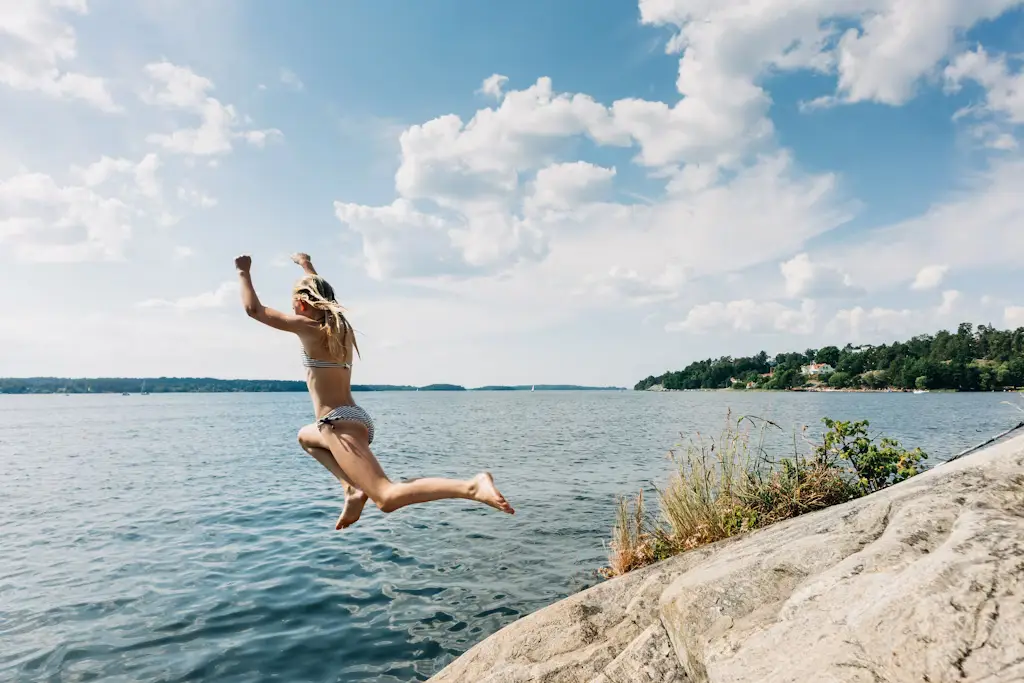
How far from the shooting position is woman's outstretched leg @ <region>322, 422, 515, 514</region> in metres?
4.86

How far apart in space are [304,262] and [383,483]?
2163mm

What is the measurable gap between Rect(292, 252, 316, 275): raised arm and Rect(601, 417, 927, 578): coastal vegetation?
6.22 metres

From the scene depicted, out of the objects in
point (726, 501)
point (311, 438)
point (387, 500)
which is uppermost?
point (311, 438)

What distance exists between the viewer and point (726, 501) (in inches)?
364

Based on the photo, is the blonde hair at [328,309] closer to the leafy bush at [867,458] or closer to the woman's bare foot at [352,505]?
the woman's bare foot at [352,505]

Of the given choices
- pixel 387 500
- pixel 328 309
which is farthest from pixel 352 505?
pixel 328 309

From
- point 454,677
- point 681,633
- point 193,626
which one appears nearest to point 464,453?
point 193,626

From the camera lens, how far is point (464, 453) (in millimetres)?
31109

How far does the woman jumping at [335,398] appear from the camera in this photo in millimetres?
4934

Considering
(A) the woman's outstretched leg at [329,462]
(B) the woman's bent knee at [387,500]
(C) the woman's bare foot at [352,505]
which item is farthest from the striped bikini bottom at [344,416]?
(C) the woman's bare foot at [352,505]

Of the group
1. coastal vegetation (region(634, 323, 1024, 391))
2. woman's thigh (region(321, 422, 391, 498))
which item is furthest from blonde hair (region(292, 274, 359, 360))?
coastal vegetation (region(634, 323, 1024, 391))

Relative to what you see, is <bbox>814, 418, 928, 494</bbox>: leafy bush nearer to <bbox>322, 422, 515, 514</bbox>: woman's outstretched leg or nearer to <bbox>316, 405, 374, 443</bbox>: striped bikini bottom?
<bbox>322, 422, 515, 514</bbox>: woman's outstretched leg

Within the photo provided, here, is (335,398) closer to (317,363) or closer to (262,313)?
(317,363)

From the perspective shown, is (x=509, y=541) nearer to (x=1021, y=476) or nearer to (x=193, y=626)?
(x=193, y=626)
